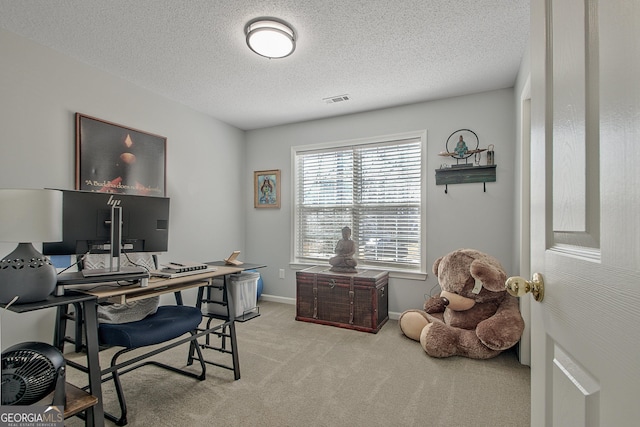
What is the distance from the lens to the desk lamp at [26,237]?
1.35 m

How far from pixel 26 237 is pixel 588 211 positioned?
1.94 metres

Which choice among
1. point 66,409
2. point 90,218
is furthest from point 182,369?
point 90,218

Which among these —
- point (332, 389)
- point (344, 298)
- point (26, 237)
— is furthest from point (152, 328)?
point (344, 298)

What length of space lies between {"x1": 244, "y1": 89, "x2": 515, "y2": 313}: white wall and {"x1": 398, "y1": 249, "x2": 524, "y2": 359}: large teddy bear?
519 mm

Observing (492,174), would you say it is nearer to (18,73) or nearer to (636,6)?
(636,6)

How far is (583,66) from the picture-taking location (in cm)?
59

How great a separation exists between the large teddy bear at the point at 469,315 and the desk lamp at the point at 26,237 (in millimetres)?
2573

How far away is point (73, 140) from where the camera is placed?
2668mm

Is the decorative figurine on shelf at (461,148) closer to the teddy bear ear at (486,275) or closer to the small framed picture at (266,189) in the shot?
the teddy bear ear at (486,275)

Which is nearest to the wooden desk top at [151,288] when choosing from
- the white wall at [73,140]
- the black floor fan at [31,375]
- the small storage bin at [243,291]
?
the black floor fan at [31,375]

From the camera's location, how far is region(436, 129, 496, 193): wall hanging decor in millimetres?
3205

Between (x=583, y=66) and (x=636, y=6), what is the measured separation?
155 millimetres

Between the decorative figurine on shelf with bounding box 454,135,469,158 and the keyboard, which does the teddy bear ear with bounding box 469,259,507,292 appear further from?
the keyboard

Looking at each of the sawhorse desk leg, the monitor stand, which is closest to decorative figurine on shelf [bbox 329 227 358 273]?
the monitor stand
